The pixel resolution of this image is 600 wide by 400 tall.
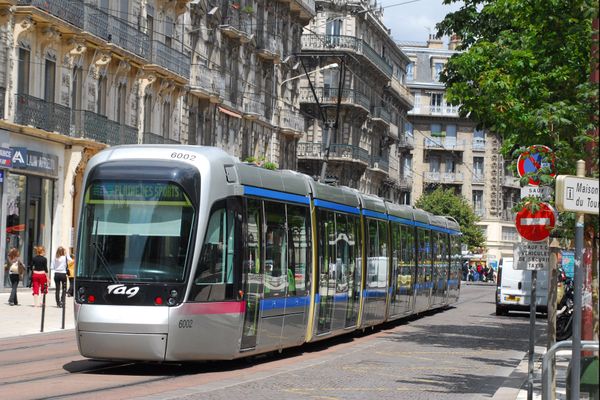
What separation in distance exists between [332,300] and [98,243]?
Answer: 21.9 ft

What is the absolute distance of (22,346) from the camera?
2192 centimetres

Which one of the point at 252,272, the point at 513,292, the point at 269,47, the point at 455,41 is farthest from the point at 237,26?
the point at 455,41

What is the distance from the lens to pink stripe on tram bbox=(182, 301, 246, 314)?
1703cm

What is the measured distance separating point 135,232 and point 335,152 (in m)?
64.8

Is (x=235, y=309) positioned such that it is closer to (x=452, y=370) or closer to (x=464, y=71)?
(x=452, y=370)

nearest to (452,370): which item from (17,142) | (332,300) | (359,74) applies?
(332,300)

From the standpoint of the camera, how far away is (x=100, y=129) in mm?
42656

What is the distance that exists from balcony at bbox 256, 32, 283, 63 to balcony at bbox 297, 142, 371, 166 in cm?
1638

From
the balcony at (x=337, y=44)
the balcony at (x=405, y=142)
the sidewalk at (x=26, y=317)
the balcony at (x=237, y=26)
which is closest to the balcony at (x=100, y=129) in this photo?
the sidewalk at (x=26, y=317)

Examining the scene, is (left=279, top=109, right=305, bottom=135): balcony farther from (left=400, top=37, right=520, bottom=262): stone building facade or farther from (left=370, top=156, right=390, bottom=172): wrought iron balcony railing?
(left=400, top=37, right=520, bottom=262): stone building facade

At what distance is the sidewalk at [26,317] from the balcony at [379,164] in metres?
53.6

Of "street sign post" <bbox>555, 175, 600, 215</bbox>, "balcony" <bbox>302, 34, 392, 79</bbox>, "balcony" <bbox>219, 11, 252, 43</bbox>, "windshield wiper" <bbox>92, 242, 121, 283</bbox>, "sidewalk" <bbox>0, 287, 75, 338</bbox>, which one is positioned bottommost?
"sidewalk" <bbox>0, 287, 75, 338</bbox>

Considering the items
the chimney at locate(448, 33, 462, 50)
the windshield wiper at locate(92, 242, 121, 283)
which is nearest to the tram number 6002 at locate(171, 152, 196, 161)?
the windshield wiper at locate(92, 242, 121, 283)

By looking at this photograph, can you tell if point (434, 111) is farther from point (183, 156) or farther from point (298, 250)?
point (183, 156)
